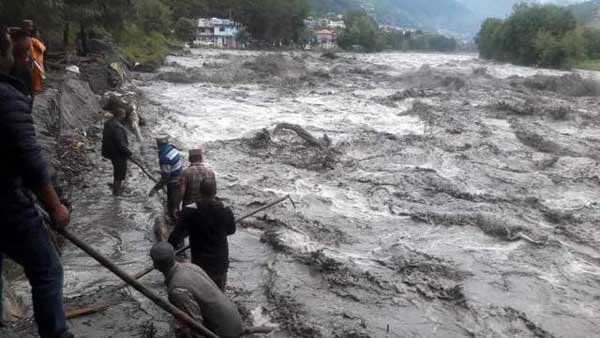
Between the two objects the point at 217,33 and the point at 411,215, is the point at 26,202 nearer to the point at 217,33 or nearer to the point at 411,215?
the point at 411,215

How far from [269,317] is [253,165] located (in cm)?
722

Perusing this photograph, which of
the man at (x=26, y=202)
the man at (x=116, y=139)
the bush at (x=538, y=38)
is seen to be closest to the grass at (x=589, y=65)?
the bush at (x=538, y=38)

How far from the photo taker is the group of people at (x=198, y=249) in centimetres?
374

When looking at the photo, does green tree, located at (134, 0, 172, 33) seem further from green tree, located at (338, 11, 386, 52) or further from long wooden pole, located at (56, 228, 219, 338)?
green tree, located at (338, 11, 386, 52)

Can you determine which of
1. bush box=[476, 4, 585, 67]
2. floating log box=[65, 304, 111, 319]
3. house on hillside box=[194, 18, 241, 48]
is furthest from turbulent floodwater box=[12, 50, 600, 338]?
house on hillside box=[194, 18, 241, 48]

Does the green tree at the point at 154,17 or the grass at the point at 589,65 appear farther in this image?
the grass at the point at 589,65

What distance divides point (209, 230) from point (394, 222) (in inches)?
203

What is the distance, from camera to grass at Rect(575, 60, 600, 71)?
168 feet

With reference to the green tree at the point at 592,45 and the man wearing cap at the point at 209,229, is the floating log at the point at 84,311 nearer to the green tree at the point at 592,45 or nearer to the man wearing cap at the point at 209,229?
the man wearing cap at the point at 209,229

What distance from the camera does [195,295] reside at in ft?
12.4

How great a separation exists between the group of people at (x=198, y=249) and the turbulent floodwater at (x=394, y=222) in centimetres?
80

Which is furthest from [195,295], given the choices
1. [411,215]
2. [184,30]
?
[184,30]

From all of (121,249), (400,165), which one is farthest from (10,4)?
(400,165)

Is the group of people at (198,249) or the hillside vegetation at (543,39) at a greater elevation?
the hillside vegetation at (543,39)
